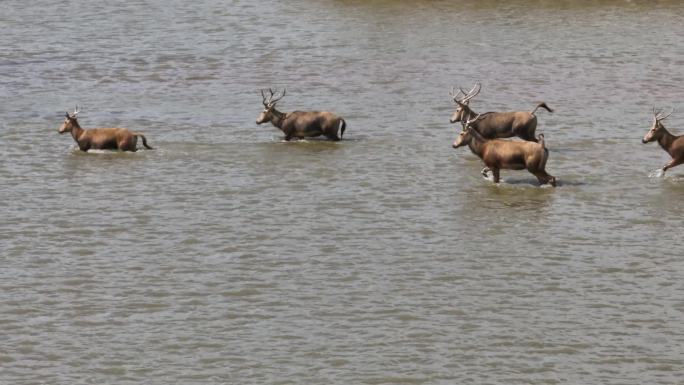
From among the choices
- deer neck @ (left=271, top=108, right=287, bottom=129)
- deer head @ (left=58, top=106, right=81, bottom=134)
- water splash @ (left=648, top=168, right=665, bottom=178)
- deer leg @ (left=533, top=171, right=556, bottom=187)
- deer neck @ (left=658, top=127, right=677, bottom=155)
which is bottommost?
water splash @ (left=648, top=168, right=665, bottom=178)

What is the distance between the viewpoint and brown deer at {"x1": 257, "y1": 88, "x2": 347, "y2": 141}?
106ft

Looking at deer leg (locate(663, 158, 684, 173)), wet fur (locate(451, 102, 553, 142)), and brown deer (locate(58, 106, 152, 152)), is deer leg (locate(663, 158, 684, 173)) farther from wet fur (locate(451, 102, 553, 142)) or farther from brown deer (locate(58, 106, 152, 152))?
brown deer (locate(58, 106, 152, 152))

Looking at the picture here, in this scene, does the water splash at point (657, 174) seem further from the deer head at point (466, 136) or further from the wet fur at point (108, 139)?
Result: the wet fur at point (108, 139)

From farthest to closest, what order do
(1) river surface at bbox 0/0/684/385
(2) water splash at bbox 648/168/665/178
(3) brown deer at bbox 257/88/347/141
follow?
(3) brown deer at bbox 257/88/347/141 → (2) water splash at bbox 648/168/665/178 → (1) river surface at bbox 0/0/684/385

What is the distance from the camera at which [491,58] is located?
137 ft

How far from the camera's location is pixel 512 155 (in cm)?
2795

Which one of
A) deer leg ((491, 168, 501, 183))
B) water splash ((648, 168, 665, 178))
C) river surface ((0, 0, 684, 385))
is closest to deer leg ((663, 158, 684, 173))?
water splash ((648, 168, 665, 178))

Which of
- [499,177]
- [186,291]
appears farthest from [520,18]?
[186,291]

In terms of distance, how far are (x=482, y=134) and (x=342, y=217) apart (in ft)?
18.8

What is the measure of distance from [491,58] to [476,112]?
7.29m

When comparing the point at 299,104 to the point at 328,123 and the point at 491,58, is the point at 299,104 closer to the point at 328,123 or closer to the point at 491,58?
the point at 328,123

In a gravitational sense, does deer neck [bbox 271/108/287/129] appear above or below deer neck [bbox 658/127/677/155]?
above

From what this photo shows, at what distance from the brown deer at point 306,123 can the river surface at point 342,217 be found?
0.92 feet

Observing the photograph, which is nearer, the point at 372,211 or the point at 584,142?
the point at 372,211
